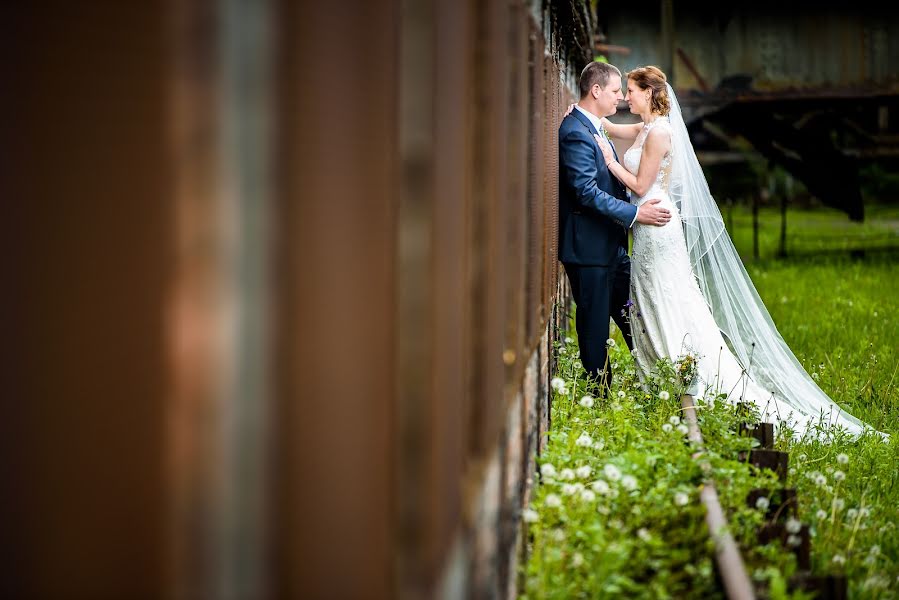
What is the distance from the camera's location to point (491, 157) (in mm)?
2619

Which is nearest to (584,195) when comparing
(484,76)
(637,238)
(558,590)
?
(637,238)

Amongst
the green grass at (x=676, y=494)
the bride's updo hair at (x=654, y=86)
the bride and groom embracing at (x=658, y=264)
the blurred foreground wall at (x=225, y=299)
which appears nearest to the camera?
the blurred foreground wall at (x=225, y=299)

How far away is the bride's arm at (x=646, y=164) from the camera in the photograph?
7285 millimetres

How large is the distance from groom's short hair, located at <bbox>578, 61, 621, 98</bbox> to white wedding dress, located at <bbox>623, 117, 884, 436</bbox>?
1.73 ft

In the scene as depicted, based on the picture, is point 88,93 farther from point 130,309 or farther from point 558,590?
point 558,590

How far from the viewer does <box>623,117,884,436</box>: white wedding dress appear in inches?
285

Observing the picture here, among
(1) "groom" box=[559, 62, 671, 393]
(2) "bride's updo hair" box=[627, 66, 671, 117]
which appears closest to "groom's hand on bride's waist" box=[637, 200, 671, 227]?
(1) "groom" box=[559, 62, 671, 393]

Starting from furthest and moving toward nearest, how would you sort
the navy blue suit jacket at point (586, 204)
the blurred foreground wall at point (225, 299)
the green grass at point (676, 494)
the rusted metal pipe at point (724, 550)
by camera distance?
1. the navy blue suit jacket at point (586, 204)
2. the green grass at point (676, 494)
3. the rusted metal pipe at point (724, 550)
4. the blurred foreground wall at point (225, 299)

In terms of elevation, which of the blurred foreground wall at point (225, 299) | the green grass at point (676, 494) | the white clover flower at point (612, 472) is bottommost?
the green grass at point (676, 494)

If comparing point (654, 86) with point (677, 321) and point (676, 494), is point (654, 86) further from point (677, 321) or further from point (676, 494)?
point (676, 494)

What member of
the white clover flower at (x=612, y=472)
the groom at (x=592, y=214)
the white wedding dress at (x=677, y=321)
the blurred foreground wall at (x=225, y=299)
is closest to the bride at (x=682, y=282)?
the white wedding dress at (x=677, y=321)

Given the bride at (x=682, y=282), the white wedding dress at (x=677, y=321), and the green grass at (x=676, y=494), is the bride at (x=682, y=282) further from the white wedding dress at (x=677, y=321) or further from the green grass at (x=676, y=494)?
the green grass at (x=676, y=494)

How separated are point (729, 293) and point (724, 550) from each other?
13.9 feet

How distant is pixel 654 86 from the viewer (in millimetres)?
7449
